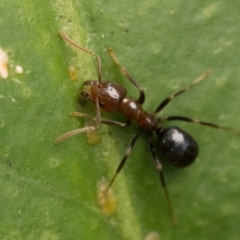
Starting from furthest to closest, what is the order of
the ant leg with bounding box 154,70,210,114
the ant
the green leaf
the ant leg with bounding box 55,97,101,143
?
the ant leg with bounding box 154,70,210,114 < the ant < the ant leg with bounding box 55,97,101,143 < the green leaf

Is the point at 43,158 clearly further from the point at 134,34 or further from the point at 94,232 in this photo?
the point at 134,34

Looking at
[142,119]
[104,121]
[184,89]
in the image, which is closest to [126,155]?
[104,121]

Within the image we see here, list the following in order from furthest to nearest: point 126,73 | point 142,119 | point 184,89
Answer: point 142,119
point 184,89
point 126,73

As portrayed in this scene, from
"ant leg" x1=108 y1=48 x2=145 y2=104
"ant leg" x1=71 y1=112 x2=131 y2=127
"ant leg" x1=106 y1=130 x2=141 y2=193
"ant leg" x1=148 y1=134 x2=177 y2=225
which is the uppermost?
"ant leg" x1=108 y1=48 x2=145 y2=104

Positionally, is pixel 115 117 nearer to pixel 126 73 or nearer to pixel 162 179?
pixel 126 73

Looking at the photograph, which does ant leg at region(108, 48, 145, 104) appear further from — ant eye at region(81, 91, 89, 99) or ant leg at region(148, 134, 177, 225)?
ant leg at region(148, 134, 177, 225)

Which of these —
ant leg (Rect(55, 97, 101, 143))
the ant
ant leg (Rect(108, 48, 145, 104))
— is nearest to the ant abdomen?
the ant

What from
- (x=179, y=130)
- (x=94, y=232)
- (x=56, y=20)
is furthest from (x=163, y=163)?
(x=56, y=20)
